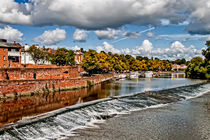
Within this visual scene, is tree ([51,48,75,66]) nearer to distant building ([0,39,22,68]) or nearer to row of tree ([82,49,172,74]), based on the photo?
row of tree ([82,49,172,74])

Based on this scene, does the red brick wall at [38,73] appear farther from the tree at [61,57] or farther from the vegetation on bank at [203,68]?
the vegetation on bank at [203,68]

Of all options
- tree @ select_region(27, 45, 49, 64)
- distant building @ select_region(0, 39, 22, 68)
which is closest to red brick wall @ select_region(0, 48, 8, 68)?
distant building @ select_region(0, 39, 22, 68)

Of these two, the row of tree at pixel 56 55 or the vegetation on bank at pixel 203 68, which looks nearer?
the row of tree at pixel 56 55

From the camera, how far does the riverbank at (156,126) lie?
1546cm

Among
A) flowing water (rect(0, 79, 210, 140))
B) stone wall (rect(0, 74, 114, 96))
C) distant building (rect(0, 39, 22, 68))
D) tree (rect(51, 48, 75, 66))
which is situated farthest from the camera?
tree (rect(51, 48, 75, 66))

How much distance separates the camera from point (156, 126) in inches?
698

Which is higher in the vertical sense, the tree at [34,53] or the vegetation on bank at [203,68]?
the tree at [34,53]

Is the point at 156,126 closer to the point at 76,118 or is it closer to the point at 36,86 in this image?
the point at 76,118

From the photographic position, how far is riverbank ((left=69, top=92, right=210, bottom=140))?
15461mm

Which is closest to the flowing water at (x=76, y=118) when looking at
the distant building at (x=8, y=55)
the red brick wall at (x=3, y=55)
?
the red brick wall at (x=3, y=55)

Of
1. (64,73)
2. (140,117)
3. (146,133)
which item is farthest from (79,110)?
(64,73)

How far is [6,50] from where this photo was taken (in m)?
53.1

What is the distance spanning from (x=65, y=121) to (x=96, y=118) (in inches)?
133

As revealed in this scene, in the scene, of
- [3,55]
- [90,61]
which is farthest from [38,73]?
[90,61]
